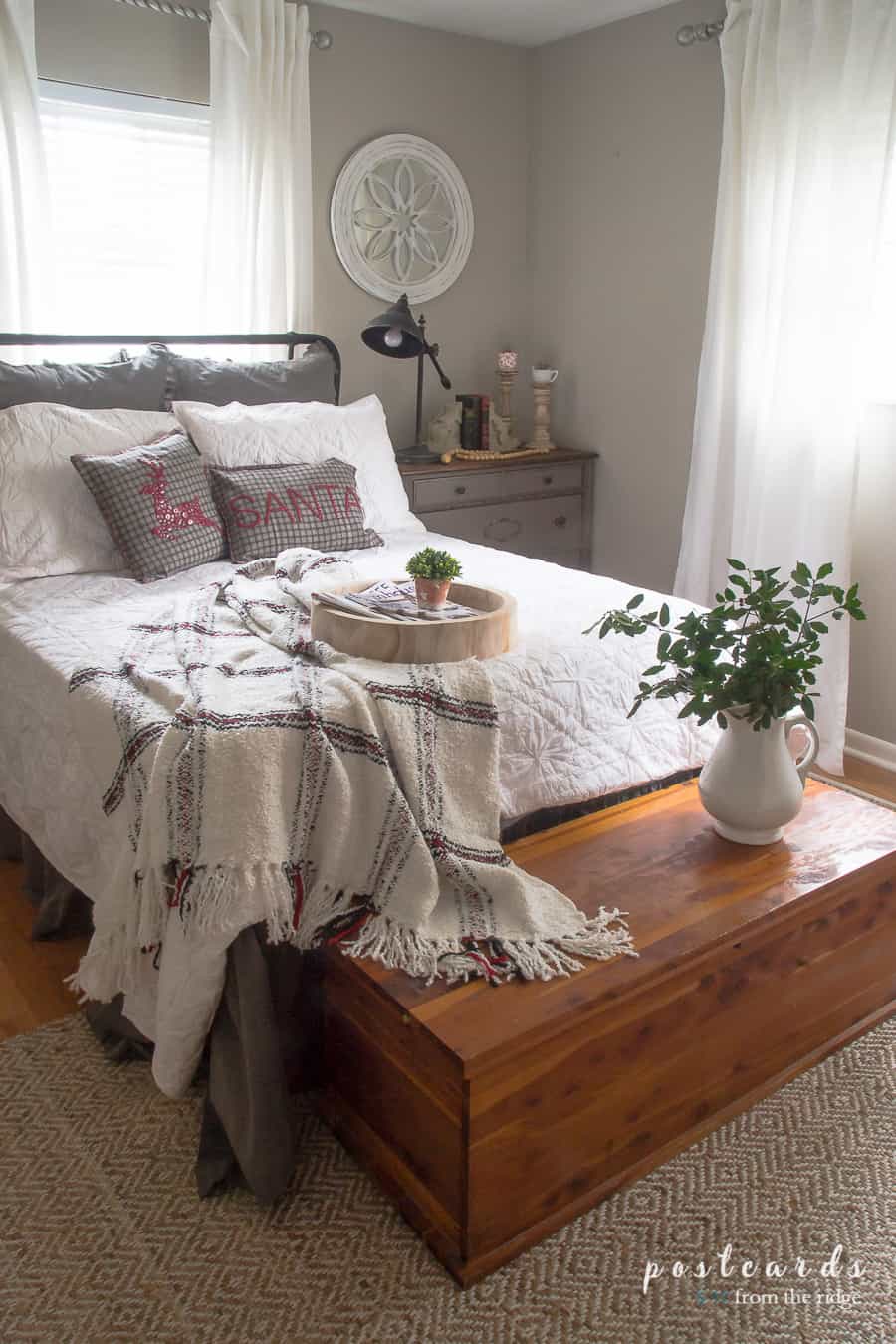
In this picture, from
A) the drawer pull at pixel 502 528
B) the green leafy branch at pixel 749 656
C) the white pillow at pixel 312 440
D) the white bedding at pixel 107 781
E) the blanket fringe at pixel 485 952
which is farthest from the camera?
the drawer pull at pixel 502 528

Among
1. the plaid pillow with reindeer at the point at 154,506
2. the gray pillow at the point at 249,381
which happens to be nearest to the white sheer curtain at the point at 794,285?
the gray pillow at the point at 249,381

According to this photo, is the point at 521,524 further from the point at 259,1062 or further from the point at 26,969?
the point at 259,1062

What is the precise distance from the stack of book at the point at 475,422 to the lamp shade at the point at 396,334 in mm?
424

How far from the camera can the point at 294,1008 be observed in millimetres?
1786

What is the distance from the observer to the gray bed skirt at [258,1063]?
1.62 metres

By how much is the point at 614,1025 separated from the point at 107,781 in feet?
3.11

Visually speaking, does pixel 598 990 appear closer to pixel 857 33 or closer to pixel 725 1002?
pixel 725 1002

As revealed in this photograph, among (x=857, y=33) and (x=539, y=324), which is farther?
(x=539, y=324)

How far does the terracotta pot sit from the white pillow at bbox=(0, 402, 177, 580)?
994 mm

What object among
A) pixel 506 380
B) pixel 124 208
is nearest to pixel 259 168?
pixel 124 208

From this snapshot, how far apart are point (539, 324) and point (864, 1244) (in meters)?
3.58

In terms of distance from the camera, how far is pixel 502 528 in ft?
12.9

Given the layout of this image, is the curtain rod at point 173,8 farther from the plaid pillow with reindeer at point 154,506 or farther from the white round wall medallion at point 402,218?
the plaid pillow with reindeer at point 154,506

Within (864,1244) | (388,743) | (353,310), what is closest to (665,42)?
(353,310)
